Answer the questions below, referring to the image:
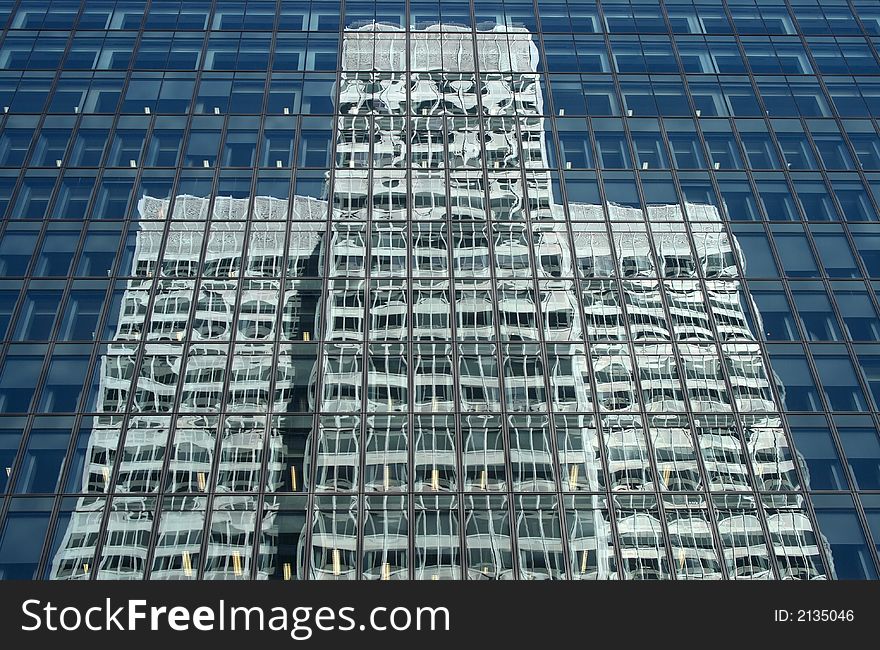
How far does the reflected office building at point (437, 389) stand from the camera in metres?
36.1

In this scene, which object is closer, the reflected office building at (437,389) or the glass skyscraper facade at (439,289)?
the reflected office building at (437,389)

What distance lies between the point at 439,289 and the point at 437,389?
480 cm

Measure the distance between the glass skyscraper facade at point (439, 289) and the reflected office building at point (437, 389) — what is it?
0.38 ft

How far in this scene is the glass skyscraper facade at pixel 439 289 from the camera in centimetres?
3656

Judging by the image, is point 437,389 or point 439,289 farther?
point 439,289

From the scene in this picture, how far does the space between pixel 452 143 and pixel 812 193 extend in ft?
52.1

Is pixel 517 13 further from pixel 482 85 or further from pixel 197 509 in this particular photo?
pixel 197 509

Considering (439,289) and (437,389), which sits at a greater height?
(439,289)

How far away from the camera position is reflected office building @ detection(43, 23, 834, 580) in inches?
1422

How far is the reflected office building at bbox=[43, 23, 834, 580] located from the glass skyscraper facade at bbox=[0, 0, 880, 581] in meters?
0.11

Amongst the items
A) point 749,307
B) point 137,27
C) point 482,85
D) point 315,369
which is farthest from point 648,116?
point 137,27

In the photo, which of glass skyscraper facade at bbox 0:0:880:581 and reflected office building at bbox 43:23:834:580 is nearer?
reflected office building at bbox 43:23:834:580

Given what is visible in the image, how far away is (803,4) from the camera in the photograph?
54844 millimetres

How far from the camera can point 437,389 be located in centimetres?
3984
